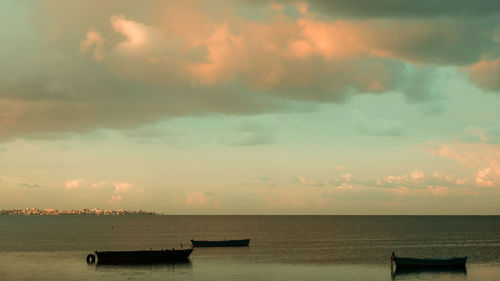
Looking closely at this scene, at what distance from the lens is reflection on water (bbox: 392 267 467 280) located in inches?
3265

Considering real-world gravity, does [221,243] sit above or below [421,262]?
below

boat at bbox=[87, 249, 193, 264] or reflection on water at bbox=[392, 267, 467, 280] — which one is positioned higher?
boat at bbox=[87, 249, 193, 264]

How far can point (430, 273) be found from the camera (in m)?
86.6

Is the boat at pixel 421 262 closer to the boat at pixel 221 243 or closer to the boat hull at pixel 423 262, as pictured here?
the boat hull at pixel 423 262

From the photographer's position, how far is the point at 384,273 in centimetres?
8775

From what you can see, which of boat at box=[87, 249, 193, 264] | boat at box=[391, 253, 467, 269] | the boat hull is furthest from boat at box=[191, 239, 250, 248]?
the boat hull

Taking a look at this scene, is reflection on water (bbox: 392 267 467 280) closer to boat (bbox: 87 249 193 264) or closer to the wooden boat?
boat (bbox: 87 249 193 264)

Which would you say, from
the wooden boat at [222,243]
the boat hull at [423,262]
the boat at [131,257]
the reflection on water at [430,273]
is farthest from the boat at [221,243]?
the reflection on water at [430,273]

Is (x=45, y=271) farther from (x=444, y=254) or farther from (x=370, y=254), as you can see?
(x=444, y=254)

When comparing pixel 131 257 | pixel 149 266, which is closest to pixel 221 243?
pixel 131 257

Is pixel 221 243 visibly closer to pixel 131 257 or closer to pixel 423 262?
pixel 131 257

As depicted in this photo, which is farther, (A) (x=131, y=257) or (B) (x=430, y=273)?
(A) (x=131, y=257)

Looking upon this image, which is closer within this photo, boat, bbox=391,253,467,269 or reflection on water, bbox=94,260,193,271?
boat, bbox=391,253,467,269

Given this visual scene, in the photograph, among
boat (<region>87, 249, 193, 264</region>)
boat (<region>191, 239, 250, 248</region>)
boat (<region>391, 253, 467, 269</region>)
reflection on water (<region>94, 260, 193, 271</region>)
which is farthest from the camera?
boat (<region>191, 239, 250, 248</region>)
